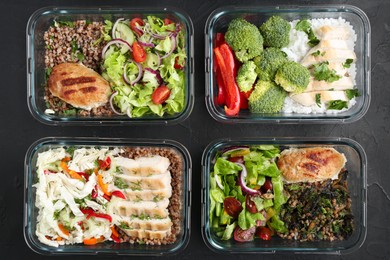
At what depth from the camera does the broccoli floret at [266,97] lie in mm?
3789

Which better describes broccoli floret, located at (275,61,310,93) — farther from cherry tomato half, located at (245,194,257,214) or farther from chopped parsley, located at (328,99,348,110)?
cherry tomato half, located at (245,194,257,214)

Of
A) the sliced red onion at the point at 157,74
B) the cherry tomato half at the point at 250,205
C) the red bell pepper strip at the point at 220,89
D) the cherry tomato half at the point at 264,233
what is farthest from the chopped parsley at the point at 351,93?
the sliced red onion at the point at 157,74

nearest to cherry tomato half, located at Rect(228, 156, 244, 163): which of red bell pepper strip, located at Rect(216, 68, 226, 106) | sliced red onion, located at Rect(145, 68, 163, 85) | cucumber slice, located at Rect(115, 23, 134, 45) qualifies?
red bell pepper strip, located at Rect(216, 68, 226, 106)

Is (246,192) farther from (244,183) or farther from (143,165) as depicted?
(143,165)

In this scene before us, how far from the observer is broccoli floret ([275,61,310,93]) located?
368 centimetres

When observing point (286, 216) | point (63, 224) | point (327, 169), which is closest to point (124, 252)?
point (63, 224)

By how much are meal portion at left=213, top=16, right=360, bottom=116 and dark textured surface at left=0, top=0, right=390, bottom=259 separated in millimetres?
250

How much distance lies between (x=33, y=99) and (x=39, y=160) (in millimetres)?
498

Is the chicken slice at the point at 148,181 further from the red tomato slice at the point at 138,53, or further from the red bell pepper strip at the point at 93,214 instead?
the red tomato slice at the point at 138,53

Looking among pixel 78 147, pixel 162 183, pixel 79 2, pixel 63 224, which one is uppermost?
pixel 79 2

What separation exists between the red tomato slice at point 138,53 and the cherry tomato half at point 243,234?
1.53 m

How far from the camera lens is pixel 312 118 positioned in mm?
3820

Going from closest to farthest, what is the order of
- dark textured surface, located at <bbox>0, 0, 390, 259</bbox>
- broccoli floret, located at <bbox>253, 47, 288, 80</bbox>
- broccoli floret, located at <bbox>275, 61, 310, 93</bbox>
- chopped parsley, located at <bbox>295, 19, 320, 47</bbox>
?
broccoli floret, located at <bbox>275, 61, 310, 93</bbox> → broccoli floret, located at <bbox>253, 47, 288, 80</bbox> → chopped parsley, located at <bbox>295, 19, 320, 47</bbox> → dark textured surface, located at <bbox>0, 0, 390, 259</bbox>

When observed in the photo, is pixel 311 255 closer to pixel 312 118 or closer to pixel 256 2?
pixel 312 118
